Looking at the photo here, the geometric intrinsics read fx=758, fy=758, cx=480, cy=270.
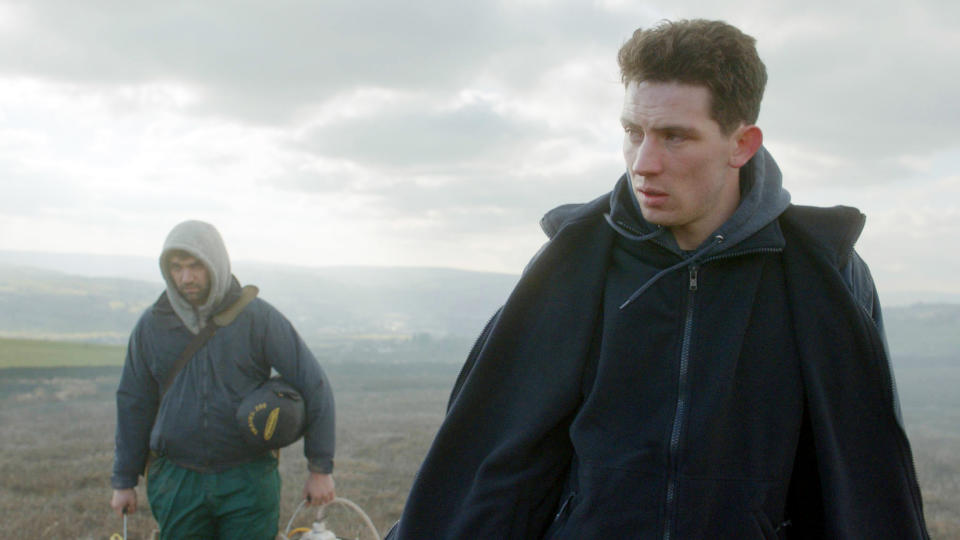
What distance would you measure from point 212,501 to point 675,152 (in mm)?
3481

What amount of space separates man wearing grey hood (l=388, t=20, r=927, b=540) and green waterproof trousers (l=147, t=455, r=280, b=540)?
2506mm

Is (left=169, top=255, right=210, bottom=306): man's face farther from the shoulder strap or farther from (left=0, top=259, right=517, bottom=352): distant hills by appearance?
(left=0, top=259, right=517, bottom=352): distant hills

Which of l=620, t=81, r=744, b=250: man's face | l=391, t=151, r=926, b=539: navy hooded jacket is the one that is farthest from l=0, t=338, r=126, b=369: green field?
l=620, t=81, r=744, b=250: man's face

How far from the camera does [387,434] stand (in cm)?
1496

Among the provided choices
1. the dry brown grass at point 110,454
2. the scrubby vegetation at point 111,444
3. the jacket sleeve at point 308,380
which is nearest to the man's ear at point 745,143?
the jacket sleeve at point 308,380

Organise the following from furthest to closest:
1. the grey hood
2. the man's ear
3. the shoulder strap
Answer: the grey hood < the shoulder strap < the man's ear

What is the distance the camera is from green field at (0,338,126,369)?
18286 mm

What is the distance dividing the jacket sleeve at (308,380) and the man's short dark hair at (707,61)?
3139 mm

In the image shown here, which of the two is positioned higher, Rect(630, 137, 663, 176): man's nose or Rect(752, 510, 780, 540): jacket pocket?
Rect(630, 137, 663, 176): man's nose

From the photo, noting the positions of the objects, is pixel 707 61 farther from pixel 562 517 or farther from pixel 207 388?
pixel 207 388

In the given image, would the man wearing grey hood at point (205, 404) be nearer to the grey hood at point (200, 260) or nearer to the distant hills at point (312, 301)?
the grey hood at point (200, 260)

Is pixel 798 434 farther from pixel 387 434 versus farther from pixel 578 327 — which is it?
pixel 387 434

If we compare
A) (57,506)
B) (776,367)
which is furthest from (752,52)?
(57,506)

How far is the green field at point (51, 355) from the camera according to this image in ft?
60.0
